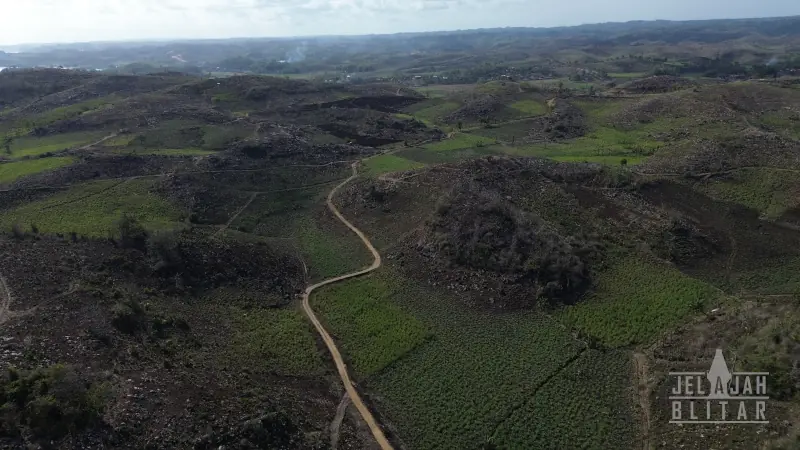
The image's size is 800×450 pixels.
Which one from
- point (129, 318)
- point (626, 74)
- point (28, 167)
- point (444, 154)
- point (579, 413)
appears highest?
point (626, 74)

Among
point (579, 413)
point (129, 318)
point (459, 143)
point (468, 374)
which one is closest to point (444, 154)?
point (459, 143)

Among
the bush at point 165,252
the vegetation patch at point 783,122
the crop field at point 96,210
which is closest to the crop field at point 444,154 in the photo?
the crop field at point 96,210

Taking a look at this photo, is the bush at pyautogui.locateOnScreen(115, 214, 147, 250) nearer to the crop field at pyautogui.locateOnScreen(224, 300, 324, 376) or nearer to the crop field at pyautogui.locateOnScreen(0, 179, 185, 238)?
the crop field at pyautogui.locateOnScreen(0, 179, 185, 238)

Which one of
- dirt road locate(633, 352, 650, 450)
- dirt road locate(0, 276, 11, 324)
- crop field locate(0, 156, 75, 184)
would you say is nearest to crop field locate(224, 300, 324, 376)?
dirt road locate(0, 276, 11, 324)

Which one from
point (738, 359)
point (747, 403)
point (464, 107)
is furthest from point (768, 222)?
point (464, 107)

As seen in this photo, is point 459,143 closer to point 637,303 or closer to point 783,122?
point 783,122

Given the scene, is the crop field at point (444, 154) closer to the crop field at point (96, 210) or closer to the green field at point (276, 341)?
the crop field at point (96, 210)

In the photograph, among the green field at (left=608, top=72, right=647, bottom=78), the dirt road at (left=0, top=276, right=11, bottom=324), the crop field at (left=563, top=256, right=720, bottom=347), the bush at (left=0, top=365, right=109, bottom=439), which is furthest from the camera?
the green field at (left=608, top=72, right=647, bottom=78)
